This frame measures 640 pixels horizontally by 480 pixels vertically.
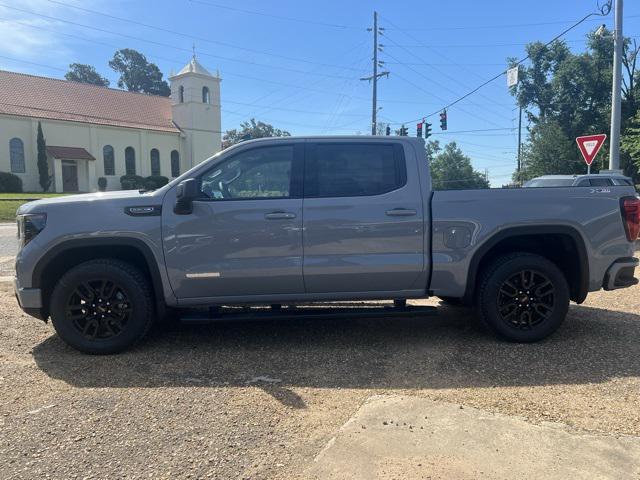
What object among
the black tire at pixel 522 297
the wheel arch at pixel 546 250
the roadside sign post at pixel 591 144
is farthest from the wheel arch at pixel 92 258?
the roadside sign post at pixel 591 144

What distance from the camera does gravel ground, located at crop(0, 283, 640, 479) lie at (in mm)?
2986

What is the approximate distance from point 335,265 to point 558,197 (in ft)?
7.06

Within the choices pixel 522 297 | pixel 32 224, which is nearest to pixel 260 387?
pixel 32 224

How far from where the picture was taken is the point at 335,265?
4566 mm

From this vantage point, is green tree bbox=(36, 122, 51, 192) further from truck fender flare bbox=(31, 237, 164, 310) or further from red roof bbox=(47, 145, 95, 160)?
truck fender flare bbox=(31, 237, 164, 310)

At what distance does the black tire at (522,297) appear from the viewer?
4.71m

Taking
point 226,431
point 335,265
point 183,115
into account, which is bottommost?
point 226,431

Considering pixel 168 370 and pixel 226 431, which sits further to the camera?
pixel 168 370

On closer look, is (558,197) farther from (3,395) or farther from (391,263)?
(3,395)

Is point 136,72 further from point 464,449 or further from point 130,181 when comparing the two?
point 464,449

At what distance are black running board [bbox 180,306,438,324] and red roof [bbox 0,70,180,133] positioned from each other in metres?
47.0

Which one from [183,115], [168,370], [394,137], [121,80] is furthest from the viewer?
[121,80]

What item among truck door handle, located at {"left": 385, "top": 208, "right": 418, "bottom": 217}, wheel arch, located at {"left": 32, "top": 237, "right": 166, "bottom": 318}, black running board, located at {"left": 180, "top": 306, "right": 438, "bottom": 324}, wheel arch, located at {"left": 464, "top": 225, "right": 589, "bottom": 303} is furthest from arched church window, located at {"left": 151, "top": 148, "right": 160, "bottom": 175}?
wheel arch, located at {"left": 464, "top": 225, "right": 589, "bottom": 303}

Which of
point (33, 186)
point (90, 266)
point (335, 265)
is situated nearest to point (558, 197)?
point (335, 265)
